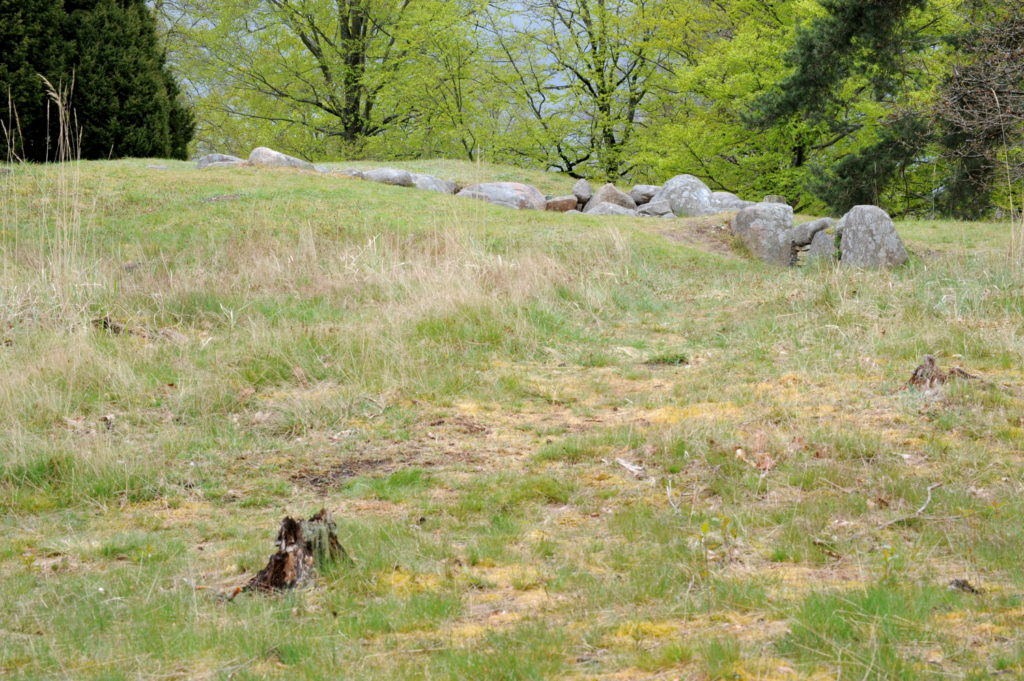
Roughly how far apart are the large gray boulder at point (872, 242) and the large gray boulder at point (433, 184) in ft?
29.4

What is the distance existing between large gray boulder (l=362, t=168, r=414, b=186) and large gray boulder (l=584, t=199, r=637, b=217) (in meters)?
3.88

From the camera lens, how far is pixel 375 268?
10664mm

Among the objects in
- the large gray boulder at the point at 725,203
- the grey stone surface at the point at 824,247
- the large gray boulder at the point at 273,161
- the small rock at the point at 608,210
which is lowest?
the grey stone surface at the point at 824,247

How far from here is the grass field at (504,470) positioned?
3.07m

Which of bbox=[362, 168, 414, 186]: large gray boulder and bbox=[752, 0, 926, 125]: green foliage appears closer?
bbox=[752, 0, 926, 125]: green foliage

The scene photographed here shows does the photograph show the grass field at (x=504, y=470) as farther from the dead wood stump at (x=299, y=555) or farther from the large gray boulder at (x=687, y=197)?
the large gray boulder at (x=687, y=197)

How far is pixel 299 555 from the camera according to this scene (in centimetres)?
376

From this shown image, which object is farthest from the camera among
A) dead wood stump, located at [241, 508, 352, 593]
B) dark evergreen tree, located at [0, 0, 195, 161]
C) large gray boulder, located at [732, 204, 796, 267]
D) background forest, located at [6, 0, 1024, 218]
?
background forest, located at [6, 0, 1024, 218]

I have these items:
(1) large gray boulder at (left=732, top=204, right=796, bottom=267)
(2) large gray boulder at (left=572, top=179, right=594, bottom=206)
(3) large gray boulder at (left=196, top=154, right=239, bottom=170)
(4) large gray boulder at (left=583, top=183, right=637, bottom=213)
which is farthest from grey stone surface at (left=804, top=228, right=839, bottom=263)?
(3) large gray boulder at (left=196, top=154, right=239, bottom=170)

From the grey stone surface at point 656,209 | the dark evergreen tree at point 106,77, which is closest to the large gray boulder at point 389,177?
the dark evergreen tree at point 106,77

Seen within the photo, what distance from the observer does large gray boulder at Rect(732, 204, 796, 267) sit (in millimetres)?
15484

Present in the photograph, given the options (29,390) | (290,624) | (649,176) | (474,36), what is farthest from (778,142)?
(290,624)

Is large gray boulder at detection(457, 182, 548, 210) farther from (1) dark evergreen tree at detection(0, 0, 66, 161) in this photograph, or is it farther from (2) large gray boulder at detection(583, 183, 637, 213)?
(1) dark evergreen tree at detection(0, 0, 66, 161)

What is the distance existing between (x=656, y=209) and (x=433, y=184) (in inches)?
190
